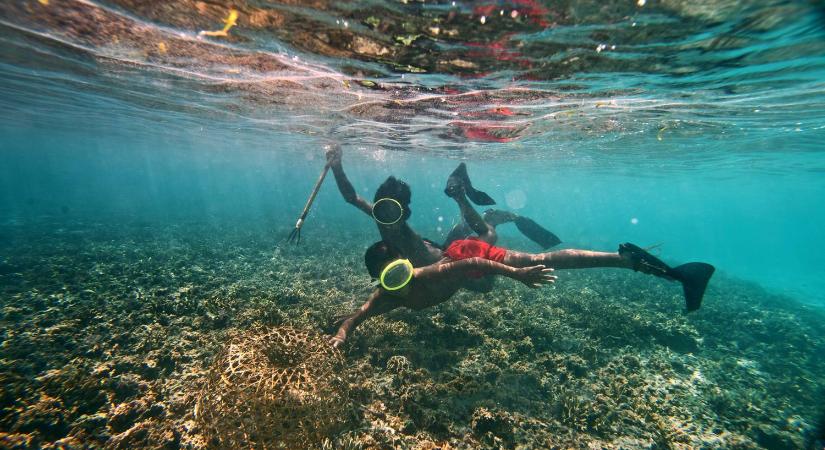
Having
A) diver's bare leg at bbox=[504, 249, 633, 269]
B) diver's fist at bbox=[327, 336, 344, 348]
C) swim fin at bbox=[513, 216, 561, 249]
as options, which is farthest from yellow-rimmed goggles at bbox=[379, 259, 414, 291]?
swim fin at bbox=[513, 216, 561, 249]

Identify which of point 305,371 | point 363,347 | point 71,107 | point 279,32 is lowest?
point 363,347

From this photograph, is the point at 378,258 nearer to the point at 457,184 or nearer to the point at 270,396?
the point at 270,396

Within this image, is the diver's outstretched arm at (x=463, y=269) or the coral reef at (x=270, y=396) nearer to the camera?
the coral reef at (x=270, y=396)

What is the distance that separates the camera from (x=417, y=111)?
13.6m

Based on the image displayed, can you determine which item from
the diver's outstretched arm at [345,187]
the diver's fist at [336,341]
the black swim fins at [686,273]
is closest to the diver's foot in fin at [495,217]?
the diver's outstretched arm at [345,187]

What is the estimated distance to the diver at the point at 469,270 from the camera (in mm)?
5773

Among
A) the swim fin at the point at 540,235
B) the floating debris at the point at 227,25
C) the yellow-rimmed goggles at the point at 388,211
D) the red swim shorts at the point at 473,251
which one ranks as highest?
the floating debris at the point at 227,25

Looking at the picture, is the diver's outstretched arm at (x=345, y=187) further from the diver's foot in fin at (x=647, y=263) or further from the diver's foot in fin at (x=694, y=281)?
the diver's foot in fin at (x=694, y=281)

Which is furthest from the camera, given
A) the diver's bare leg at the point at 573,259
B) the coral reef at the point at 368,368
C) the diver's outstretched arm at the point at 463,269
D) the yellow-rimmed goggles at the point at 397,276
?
the diver's bare leg at the point at 573,259

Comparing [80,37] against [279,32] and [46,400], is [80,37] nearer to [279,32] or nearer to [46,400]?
[279,32]

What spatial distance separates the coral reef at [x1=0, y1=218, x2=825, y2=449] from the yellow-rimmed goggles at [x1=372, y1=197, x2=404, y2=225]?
2.65 m

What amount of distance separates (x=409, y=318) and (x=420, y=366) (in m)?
1.71

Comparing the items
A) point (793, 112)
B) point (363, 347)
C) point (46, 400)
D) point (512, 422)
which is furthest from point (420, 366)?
point (793, 112)

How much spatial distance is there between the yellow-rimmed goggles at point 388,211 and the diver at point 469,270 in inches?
71.8
